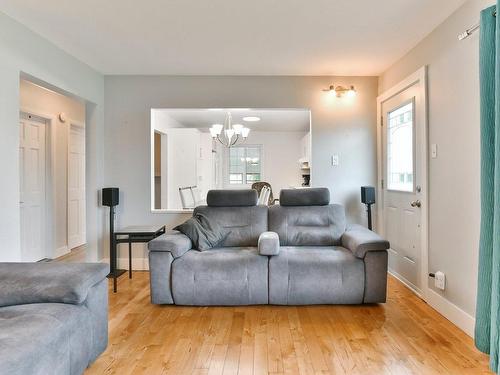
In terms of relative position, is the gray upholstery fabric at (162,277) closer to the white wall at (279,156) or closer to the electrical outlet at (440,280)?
the electrical outlet at (440,280)

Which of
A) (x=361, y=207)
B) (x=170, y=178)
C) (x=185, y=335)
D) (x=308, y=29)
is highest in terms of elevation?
(x=308, y=29)

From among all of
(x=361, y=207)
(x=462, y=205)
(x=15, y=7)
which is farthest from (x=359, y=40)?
(x=15, y=7)

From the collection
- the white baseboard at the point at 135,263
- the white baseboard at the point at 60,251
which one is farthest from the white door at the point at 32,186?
the white baseboard at the point at 135,263

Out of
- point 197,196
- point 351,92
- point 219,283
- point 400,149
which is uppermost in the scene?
point 351,92

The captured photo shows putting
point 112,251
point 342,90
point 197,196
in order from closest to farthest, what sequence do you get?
1. point 112,251
2. point 342,90
3. point 197,196

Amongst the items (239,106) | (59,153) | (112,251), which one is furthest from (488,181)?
(59,153)

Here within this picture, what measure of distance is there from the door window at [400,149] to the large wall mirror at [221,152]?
1.11 meters

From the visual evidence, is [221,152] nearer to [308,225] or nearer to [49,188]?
[49,188]

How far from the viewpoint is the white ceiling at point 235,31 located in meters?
2.62

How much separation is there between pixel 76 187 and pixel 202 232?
128 inches

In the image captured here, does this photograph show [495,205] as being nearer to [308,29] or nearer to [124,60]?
[308,29]

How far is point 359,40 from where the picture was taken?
325cm

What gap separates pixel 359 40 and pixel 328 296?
2.35 m

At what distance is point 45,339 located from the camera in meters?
1.55
